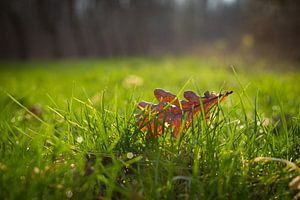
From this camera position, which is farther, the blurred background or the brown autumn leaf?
the blurred background

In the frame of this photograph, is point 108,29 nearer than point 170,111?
No

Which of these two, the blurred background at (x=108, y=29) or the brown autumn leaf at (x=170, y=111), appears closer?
the brown autumn leaf at (x=170, y=111)

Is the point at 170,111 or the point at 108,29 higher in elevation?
the point at 170,111

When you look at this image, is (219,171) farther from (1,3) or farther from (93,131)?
(1,3)
